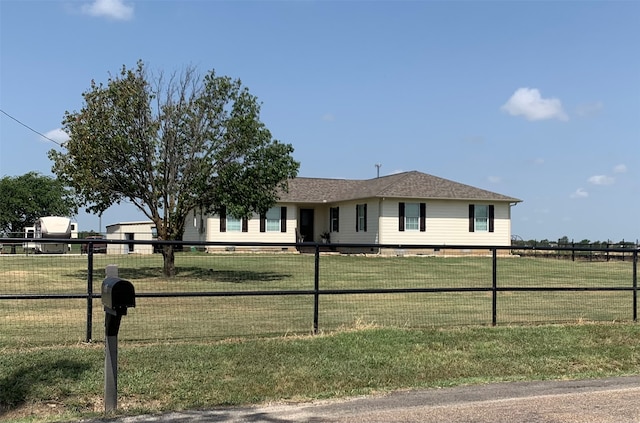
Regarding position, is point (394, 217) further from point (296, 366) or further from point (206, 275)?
point (296, 366)

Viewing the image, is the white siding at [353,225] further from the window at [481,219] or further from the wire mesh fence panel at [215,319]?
the wire mesh fence panel at [215,319]

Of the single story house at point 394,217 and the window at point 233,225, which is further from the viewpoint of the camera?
the window at point 233,225

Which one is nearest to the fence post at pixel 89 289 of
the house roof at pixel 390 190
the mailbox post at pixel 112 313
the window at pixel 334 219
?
the mailbox post at pixel 112 313

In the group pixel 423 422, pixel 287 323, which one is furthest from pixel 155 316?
pixel 423 422

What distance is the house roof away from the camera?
34969 millimetres

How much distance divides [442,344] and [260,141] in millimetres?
13833

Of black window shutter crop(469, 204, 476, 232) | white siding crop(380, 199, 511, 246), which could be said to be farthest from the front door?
black window shutter crop(469, 204, 476, 232)

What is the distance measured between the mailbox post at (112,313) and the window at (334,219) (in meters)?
33.3

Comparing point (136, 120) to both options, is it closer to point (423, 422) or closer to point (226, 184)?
point (226, 184)

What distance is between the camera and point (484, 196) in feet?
118

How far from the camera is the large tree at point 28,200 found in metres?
62.5

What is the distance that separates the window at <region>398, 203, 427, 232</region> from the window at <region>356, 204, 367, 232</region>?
2.20 metres

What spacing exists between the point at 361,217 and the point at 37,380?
3035 centimetres

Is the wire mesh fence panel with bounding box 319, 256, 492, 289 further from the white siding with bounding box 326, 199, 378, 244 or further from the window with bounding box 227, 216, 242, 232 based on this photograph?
the window with bounding box 227, 216, 242, 232
